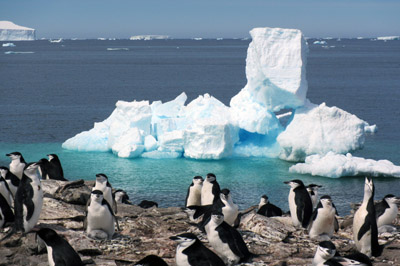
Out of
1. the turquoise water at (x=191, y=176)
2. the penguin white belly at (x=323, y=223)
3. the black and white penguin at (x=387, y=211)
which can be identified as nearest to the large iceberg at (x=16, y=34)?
the turquoise water at (x=191, y=176)

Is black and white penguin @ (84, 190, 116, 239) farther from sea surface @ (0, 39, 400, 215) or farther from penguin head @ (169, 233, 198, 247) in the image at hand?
sea surface @ (0, 39, 400, 215)

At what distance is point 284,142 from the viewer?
894 inches

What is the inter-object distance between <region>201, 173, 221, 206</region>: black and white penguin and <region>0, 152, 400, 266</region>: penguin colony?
0.98 m

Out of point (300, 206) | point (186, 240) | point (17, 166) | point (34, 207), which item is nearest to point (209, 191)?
point (300, 206)

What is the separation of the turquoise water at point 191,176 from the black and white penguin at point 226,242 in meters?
10.2

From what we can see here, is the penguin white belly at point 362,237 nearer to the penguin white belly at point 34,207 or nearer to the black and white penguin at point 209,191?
the black and white penguin at point 209,191

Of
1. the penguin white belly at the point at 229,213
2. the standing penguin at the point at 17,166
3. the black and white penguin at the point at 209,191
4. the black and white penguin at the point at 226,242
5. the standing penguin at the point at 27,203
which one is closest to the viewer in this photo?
the black and white penguin at the point at 226,242

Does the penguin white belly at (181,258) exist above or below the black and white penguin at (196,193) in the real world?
above

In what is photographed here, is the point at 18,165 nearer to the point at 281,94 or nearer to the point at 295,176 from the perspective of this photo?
the point at 295,176

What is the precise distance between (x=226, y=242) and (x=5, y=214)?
320 cm

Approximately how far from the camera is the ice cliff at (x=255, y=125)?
22469 mm

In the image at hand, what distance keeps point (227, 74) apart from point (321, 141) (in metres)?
46.5

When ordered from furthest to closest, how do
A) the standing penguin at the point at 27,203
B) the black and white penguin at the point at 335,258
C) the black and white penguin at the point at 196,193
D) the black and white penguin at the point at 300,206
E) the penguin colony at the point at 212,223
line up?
the black and white penguin at the point at 196,193 < the black and white penguin at the point at 300,206 < the standing penguin at the point at 27,203 < the penguin colony at the point at 212,223 < the black and white penguin at the point at 335,258

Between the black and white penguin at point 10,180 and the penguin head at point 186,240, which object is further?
the black and white penguin at point 10,180
